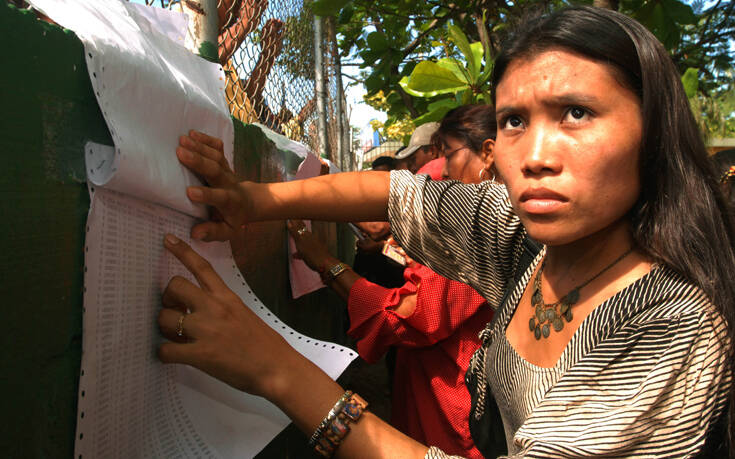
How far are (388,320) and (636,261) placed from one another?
3.54 ft

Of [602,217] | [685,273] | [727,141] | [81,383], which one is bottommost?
[81,383]

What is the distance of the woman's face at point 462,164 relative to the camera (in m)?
2.35

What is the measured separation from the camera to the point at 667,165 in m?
0.99

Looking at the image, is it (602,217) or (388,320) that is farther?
(388,320)

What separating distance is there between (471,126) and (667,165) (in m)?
1.46

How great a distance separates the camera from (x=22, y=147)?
2.37 feet

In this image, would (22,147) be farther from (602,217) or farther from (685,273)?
(685,273)

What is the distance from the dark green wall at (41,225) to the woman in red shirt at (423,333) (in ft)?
4.30

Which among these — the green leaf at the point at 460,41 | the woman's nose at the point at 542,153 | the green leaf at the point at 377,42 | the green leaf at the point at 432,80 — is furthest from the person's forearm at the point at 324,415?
the green leaf at the point at 377,42

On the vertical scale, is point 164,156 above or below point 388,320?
above

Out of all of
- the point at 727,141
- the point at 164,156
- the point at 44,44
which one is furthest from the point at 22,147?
the point at 727,141

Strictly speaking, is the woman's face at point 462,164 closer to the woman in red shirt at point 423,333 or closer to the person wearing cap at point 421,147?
the woman in red shirt at point 423,333

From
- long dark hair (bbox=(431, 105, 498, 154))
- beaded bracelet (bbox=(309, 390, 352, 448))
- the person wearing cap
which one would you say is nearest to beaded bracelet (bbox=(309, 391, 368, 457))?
beaded bracelet (bbox=(309, 390, 352, 448))

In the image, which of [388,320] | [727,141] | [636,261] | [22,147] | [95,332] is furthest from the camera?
[727,141]
